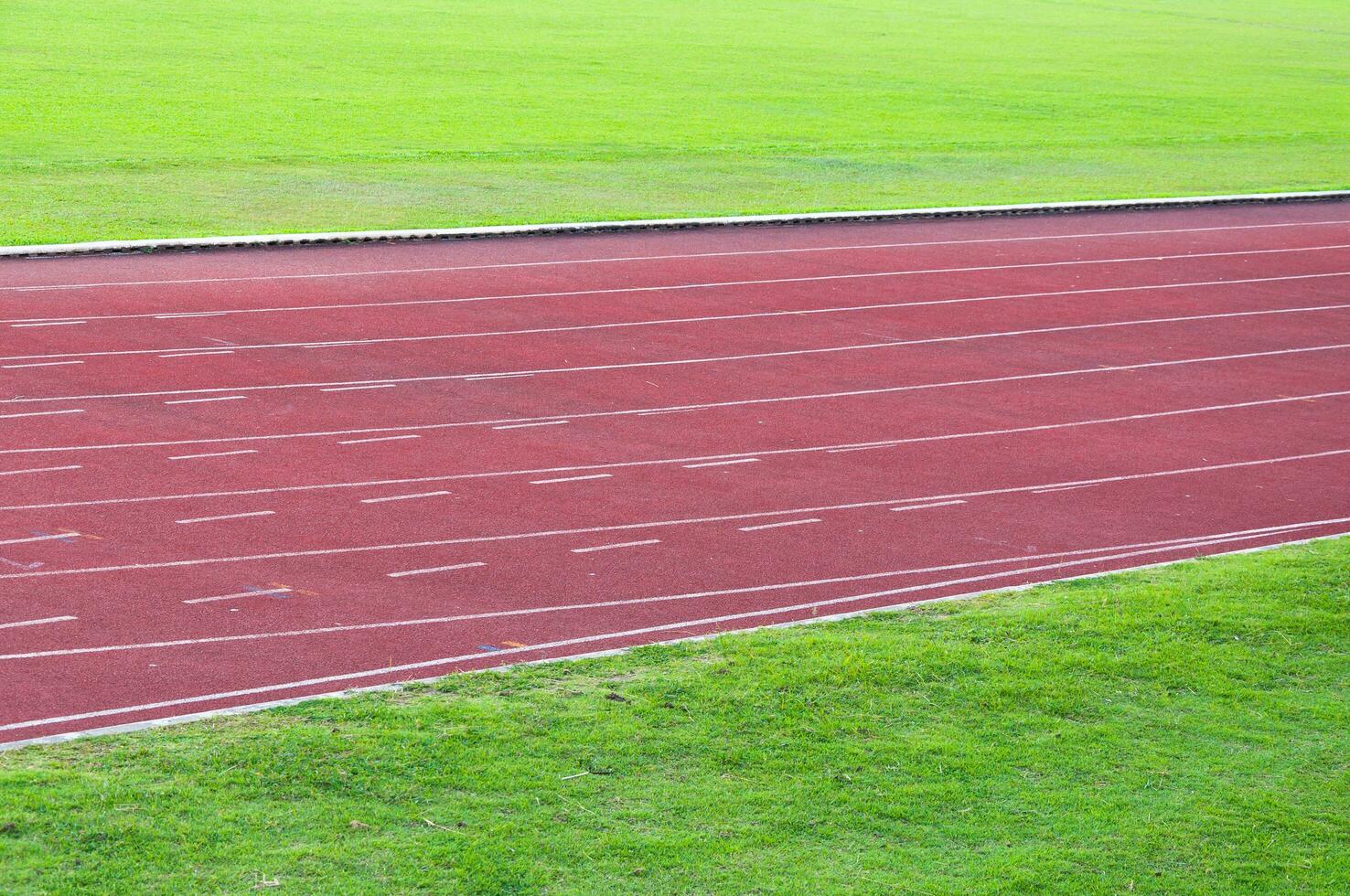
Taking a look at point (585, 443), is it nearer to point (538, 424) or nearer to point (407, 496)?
point (538, 424)

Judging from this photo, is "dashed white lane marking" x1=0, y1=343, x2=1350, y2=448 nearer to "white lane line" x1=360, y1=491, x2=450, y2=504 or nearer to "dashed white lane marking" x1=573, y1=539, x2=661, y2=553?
"white lane line" x1=360, y1=491, x2=450, y2=504

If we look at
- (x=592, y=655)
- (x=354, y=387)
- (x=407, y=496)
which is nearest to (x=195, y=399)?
(x=354, y=387)

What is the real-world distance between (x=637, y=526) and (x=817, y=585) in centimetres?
174

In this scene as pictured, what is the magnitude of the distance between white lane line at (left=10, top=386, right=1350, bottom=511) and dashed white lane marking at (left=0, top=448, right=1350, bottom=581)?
139 centimetres

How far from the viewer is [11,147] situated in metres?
30.7

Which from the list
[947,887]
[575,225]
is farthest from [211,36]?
[947,887]

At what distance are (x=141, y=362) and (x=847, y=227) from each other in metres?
12.5

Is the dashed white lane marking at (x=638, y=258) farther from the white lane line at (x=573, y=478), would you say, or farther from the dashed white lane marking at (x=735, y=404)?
the white lane line at (x=573, y=478)

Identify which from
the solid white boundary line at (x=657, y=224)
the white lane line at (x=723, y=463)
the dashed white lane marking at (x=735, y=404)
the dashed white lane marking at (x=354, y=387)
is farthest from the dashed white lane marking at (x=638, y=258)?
the white lane line at (x=723, y=463)

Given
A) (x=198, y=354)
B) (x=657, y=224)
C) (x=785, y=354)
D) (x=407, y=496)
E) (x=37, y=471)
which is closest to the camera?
(x=407, y=496)

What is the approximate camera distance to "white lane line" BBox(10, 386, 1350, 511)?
1338 cm

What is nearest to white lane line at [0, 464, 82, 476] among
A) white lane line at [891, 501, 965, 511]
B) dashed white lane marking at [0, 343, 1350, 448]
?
dashed white lane marking at [0, 343, 1350, 448]

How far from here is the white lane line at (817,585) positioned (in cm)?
1046

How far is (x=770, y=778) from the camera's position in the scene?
838 cm
